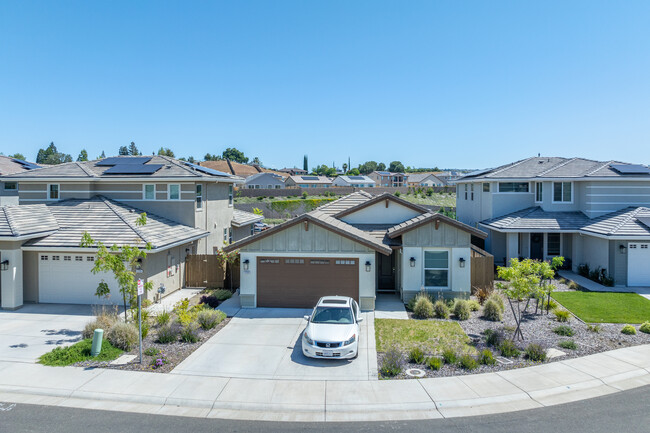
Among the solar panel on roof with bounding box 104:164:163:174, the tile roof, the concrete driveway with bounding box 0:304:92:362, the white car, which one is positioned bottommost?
the concrete driveway with bounding box 0:304:92:362

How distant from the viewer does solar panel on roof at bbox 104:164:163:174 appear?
2156 cm

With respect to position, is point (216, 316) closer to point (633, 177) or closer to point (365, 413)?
point (365, 413)

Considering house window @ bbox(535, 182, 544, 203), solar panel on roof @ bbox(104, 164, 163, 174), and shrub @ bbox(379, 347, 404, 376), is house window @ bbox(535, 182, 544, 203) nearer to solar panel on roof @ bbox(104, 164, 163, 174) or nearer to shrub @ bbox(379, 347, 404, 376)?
shrub @ bbox(379, 347, 404, 376)

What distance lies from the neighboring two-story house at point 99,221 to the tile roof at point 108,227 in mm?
40

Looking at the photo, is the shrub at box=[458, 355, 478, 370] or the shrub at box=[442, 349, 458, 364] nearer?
the shrub at box=[458, 355, 478, 370]

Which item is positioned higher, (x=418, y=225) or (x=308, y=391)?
(x=418, y=225)

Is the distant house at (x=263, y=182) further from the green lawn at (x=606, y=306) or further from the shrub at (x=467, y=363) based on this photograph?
the shrub at (x=467, y=363)

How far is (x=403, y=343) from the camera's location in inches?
505

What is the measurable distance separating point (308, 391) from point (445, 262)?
9.48 metres

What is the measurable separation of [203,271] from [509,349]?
13815mm

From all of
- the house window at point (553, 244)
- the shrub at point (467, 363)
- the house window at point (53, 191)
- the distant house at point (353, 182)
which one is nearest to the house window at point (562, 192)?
the house window at point (553, 244)

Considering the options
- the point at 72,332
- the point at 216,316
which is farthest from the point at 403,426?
the point at 72,332

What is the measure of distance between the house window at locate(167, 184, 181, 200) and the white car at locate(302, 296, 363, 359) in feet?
37.5

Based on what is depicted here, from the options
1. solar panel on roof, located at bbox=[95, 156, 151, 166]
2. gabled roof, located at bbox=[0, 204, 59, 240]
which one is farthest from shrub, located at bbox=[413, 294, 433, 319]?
solar panel on roof, located at bbox=[95, 156, 151, 166]
